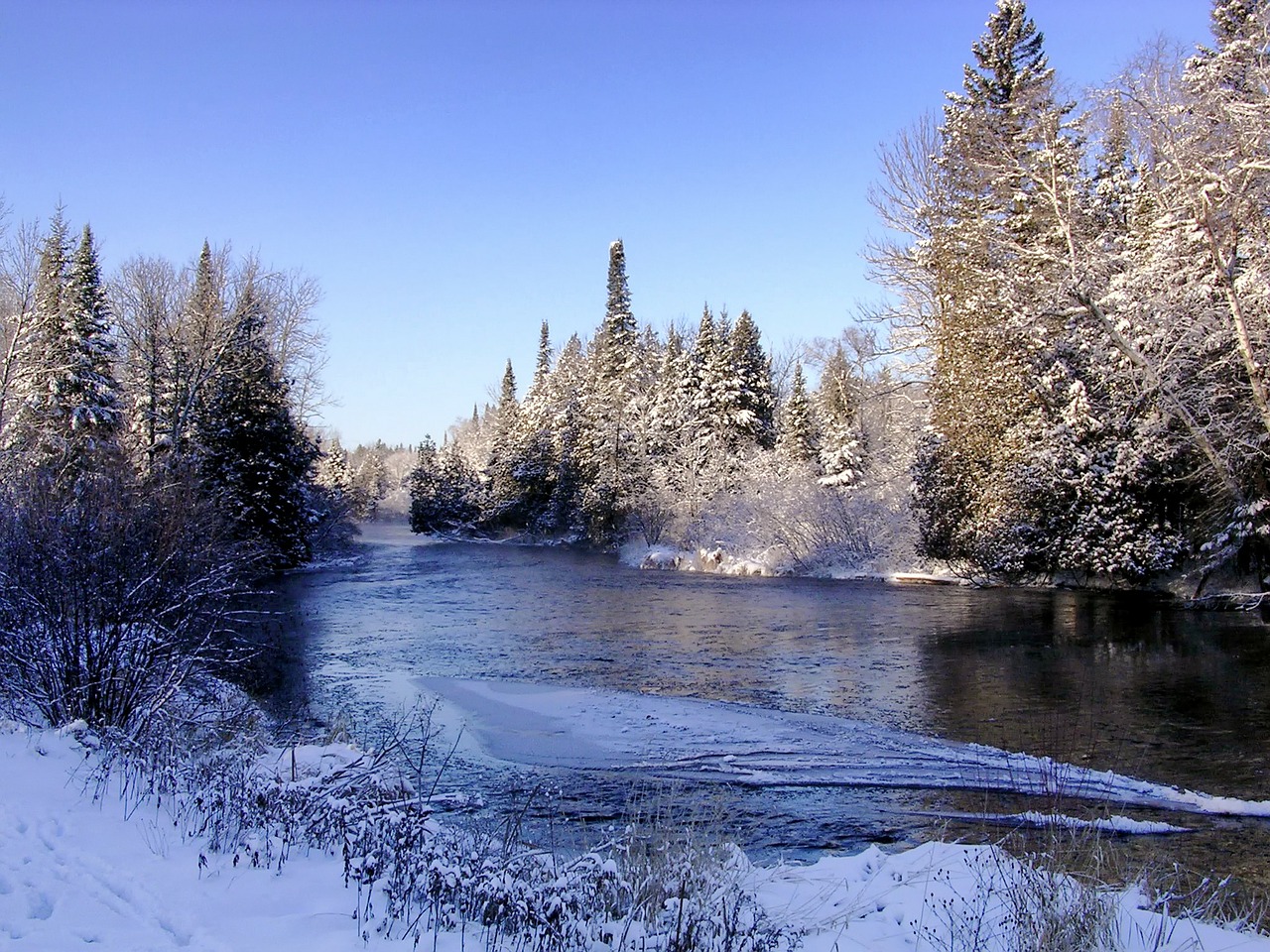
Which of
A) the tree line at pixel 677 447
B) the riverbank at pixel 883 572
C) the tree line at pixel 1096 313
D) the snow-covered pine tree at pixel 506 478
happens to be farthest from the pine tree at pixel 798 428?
the snow-covered pine tree at pixel 506 478

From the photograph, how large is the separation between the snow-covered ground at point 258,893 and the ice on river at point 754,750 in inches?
95.7

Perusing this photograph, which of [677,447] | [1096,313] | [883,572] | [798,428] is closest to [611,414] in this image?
[677,447]

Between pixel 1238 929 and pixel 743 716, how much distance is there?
6.25 m

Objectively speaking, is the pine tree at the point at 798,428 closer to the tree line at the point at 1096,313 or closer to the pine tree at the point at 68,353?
the tree line at the point at 1096,313

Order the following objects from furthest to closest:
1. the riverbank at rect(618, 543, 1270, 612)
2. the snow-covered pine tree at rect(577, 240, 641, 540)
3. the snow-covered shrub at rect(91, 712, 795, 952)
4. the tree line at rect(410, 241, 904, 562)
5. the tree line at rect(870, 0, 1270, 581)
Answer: the snow-covered pine tree at rect(577, 240, 641, 540) → the tree line at rect(410, 241, 904, 562) → the riverbank at rect(618, 543, 1270, 612) → the tree line at rect(870, 0, 1270, 581) → the snow-covered shrub at rect(91, 712, 795, 952)

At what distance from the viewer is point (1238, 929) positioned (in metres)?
4.46

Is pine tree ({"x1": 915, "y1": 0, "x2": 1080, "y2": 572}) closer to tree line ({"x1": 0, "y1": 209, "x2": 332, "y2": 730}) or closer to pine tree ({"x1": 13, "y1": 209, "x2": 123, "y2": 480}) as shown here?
tree line ({"x1": 0, "y1": 209, "x2": 332, "y2": 730})

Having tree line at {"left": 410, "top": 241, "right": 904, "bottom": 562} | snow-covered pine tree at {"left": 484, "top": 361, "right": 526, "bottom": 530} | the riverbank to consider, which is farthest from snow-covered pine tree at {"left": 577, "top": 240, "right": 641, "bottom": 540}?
snow-covered pine tree at {"left": 484, "top": 361, "right": 526, "bottom": 530}

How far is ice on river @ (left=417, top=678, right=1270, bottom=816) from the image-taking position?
7711mm

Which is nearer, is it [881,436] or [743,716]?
[743,716]

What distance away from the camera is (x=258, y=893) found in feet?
13.7

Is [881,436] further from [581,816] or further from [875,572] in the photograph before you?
[581,816]

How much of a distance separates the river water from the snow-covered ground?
152cm

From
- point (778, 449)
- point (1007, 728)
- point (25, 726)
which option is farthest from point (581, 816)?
point (778, 449)
